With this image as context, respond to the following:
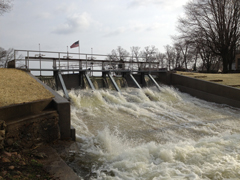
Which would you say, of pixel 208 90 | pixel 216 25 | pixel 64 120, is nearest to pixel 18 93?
pixel 64 120

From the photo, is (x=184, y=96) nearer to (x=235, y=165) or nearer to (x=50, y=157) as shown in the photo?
(x=235, y=165)

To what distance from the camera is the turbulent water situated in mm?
4320

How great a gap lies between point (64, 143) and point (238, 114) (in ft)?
31.2

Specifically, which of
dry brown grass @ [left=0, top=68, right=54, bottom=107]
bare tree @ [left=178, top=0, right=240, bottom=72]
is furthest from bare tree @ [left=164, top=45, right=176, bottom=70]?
dry brown grass @ [left=0, top=68, right=54, bottom=107]

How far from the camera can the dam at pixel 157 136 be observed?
4359 millimetres

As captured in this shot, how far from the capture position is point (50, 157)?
4492mm

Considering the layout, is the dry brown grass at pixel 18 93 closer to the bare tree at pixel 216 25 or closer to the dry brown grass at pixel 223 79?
the dry brown grass at pixel 223 79

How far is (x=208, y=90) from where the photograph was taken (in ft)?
45.1

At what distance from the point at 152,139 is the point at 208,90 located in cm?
908

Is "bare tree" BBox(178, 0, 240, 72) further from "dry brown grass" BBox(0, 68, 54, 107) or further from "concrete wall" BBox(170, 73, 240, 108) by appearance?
"dry brown grass" BBox(0, 68, 54, 107)

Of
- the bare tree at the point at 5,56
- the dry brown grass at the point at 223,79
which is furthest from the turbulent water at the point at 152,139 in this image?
the bare tree at the point at 5,56

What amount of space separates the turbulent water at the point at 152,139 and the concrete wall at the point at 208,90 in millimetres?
685

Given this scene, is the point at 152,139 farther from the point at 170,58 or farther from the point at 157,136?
the point at 170,58

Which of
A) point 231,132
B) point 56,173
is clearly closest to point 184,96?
point 231,132
